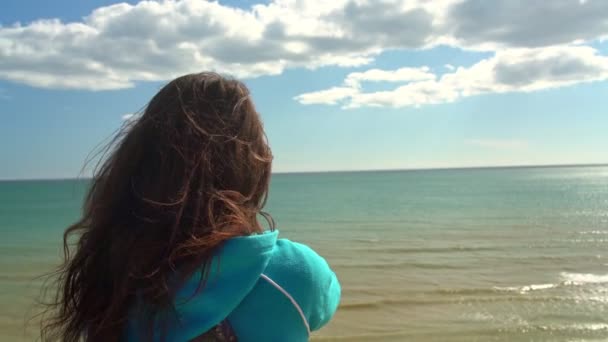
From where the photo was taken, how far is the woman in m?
1.36

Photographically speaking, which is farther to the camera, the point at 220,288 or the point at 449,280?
the point at 449,280

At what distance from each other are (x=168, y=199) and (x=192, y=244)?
169 mm

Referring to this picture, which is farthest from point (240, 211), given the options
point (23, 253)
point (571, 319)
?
point (23, 253)

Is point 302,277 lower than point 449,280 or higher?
higher

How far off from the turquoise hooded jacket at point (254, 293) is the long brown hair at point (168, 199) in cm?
6

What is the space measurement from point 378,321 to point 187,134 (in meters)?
6.99

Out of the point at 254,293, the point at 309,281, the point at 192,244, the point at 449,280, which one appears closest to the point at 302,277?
the point at 309,281

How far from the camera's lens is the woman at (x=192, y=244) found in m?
1.36

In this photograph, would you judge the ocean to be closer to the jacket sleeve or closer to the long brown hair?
the long brown hair

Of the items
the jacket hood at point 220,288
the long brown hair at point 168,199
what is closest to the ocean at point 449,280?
the long brown hair at point 168,199

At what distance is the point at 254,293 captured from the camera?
1.35m

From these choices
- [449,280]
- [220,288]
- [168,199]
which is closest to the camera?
[220,288]

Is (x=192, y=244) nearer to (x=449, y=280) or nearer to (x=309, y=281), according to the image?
(x=309, y=281)

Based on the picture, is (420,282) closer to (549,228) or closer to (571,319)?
(571,319)
